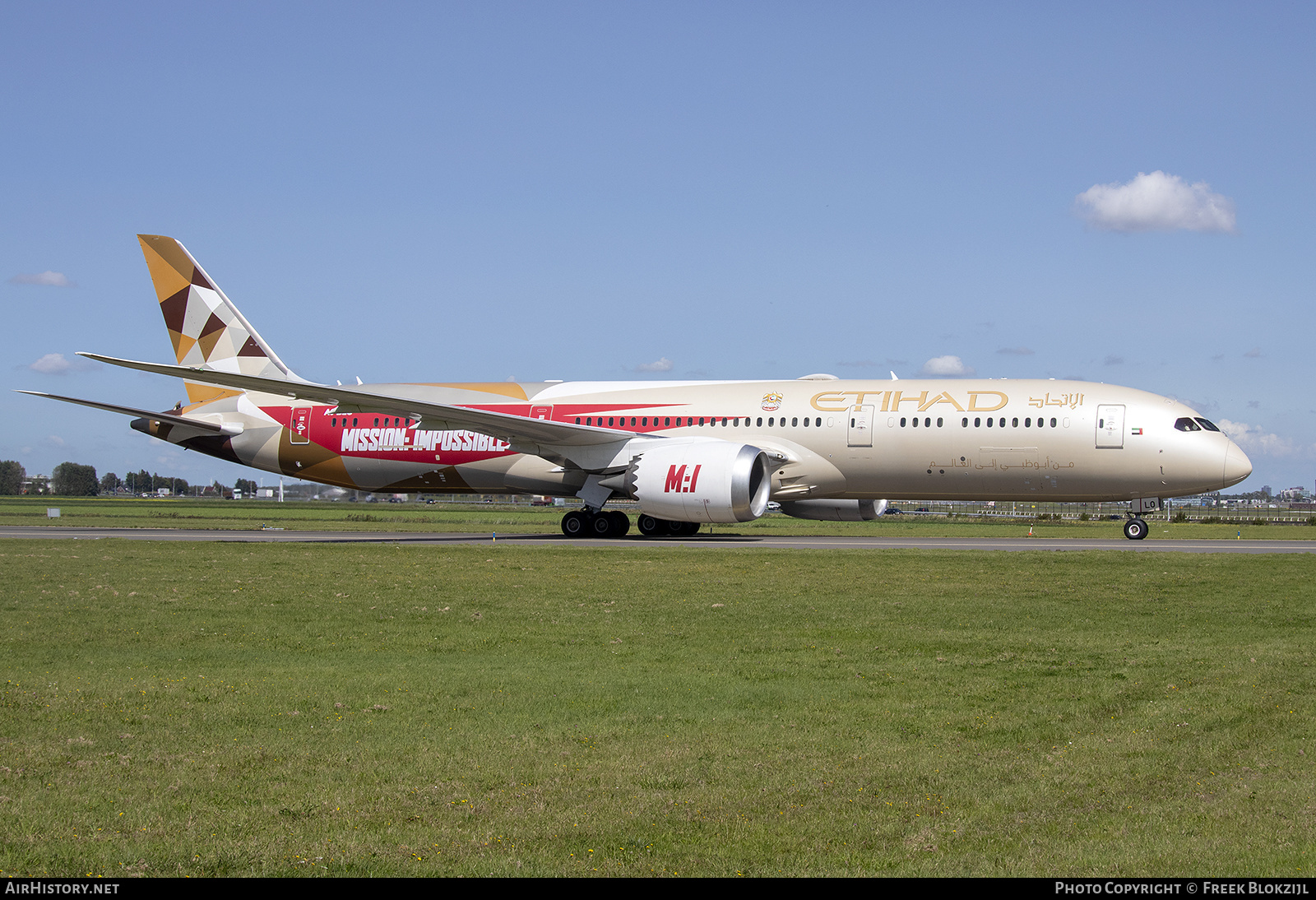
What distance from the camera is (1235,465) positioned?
25625 mm

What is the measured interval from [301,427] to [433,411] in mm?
7575

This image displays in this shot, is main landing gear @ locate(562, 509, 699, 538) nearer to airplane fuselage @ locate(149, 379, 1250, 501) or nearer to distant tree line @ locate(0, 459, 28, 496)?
airplane fuselage @ locate(149, 379, 1250, 501)

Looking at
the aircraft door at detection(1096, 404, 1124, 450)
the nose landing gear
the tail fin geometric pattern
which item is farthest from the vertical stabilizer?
the nose landing gear

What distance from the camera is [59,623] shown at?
1183 centimetres

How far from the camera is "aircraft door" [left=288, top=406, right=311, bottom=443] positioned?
104ft

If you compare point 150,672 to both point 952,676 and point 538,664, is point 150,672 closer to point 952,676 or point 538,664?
point 538,664

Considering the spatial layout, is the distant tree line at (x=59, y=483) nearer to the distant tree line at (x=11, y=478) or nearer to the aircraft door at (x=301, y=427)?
the distant tree line at (x=11, y=478)

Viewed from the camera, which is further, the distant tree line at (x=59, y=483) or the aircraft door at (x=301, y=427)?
the distant tree line at (x=59, y=483)

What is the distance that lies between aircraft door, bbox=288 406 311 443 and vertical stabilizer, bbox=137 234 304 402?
1297mm

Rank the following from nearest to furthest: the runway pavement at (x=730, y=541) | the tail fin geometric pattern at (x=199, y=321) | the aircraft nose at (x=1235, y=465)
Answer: the runway pavement at (x=730, y=541)
the aircraft nose at (x=1235, y=465)
the tail fin geometric pattern at (x=199, y=321)

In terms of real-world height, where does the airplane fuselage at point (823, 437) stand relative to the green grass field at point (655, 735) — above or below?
above

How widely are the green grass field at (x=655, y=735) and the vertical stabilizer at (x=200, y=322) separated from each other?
19490 millimetres

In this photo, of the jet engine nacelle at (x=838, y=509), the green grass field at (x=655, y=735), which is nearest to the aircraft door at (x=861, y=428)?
the jet engine nacelle at (x=838, y=509)

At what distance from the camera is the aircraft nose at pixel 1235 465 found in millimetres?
25609
